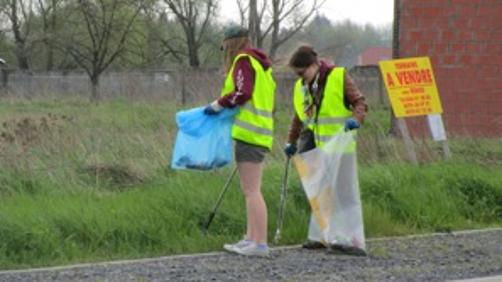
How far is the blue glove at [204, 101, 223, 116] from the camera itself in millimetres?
7352

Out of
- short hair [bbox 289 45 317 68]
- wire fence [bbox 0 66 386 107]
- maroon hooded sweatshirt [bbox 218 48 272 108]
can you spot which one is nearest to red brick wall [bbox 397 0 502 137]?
wire fence [bbox 0 66 386 107]

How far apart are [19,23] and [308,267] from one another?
4849 cm

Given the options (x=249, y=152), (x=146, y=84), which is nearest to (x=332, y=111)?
(x=249, y=152)

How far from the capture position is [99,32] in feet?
136

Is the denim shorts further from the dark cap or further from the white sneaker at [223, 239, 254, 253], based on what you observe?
the dark cap

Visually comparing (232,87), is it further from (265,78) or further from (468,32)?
(468,32)

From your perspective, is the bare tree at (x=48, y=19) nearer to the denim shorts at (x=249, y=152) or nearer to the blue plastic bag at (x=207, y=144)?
the blue plastic bag at (x=207, y=144)

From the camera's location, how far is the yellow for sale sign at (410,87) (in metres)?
11.8

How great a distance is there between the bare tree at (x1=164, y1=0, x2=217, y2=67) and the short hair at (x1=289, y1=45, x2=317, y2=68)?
41217mm

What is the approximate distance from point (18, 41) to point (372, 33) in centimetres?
2390

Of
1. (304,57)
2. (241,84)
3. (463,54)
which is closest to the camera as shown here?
(241,84)

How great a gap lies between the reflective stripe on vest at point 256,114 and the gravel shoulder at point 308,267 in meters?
1.04

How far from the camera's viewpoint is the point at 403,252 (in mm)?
7809

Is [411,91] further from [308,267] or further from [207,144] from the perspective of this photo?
[308,267]
